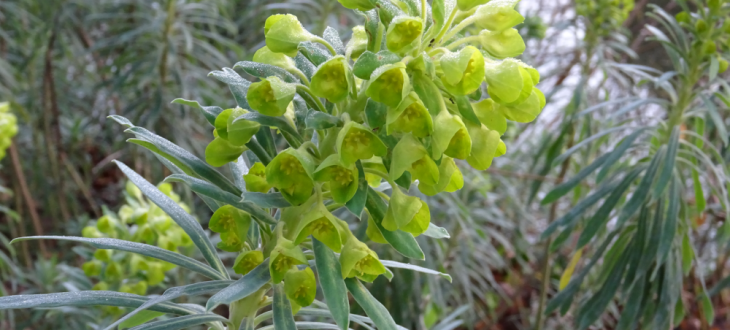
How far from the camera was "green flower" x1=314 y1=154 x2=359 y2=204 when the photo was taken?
25.2 inches

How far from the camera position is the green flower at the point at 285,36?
Answer: 70 centimetres

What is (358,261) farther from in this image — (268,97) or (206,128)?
(206,128)

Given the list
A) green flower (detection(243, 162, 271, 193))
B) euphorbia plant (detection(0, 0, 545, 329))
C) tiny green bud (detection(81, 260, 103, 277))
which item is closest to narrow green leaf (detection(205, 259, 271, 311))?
euphorbia plant (detection(0, 0, 545, 329))

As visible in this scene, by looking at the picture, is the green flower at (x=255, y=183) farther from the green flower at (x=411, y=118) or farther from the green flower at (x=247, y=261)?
the green flower at (x=411, y=118)

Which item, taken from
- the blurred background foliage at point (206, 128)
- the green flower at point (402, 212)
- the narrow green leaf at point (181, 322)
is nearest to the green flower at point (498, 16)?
the green flower at point (402, 212)

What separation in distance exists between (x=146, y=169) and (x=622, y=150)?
2004 mm

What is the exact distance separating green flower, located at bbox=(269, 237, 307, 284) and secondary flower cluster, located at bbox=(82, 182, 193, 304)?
2.36 feet

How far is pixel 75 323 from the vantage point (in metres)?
1.74

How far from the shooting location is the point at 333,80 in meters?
0.63

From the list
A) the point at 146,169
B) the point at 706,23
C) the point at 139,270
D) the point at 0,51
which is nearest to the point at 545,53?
the point at 706,23

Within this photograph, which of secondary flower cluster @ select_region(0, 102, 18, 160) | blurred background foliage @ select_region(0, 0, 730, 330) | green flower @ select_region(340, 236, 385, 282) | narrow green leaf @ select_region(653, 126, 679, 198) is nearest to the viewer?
green flower @ select_region(340, 236, 385, 282)

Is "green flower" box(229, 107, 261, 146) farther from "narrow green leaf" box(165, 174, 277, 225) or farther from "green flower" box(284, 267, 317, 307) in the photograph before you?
"green flower" box(284, 267, 317, 307)

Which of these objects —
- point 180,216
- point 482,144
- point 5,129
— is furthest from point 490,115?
point 5,129

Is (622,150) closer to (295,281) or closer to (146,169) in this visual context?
(295,281)
